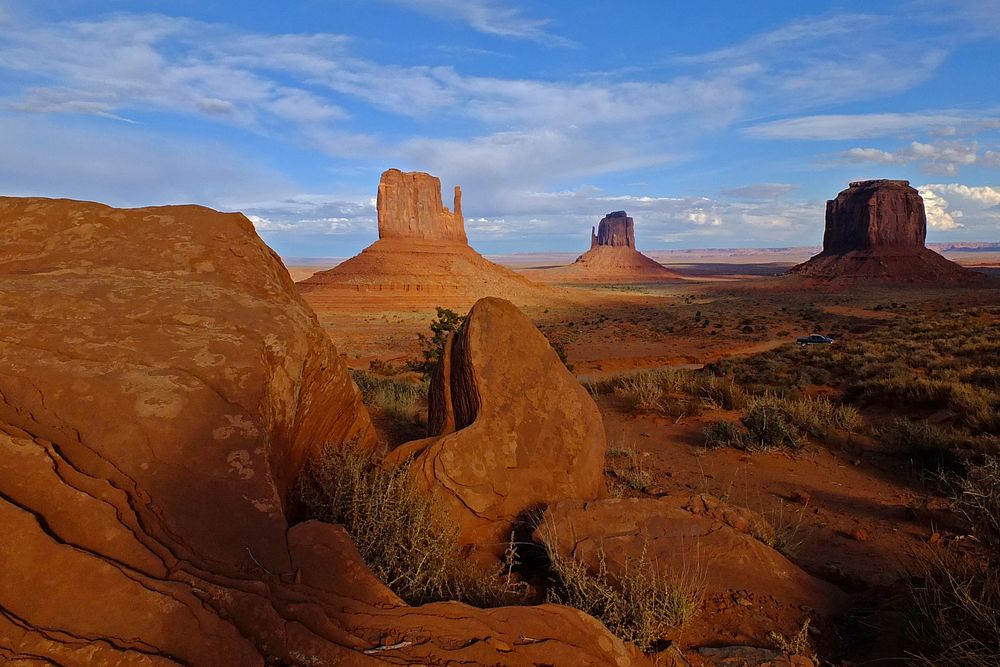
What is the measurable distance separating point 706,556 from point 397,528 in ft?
6.85

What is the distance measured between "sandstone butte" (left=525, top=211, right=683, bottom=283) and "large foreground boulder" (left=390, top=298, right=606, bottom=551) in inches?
4381

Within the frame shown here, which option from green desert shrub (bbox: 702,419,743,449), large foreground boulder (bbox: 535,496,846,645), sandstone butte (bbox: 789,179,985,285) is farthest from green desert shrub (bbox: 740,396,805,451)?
sandstone butte (bbox: 789,179,985,285)

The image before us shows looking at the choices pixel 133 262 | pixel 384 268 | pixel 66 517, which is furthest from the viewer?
pixel 384 268

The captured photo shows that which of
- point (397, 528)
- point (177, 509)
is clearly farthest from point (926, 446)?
point (177, 509)

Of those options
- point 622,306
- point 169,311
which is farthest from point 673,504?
point 622,306

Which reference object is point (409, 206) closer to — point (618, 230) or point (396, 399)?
point (396, 399)

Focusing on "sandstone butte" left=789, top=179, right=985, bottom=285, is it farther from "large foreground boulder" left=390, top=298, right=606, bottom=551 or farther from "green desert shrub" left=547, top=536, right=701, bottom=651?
"green desert shrub" left=547, top=536, right=701, bottom=651

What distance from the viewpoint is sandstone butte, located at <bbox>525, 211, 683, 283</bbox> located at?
4714 inches

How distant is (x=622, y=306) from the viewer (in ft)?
175

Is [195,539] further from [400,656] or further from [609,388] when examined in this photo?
[609,388]

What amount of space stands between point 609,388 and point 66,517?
11194 mm

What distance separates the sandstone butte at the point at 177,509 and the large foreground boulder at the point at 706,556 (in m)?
0.89

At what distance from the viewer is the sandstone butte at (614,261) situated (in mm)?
119744

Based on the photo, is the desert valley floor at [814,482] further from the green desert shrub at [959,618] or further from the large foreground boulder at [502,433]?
the large foreground boulder at [502,433]
